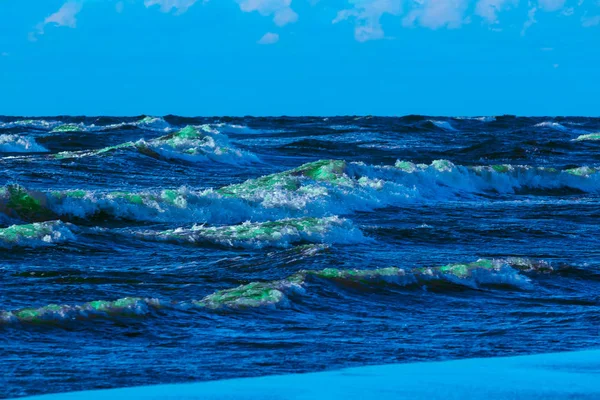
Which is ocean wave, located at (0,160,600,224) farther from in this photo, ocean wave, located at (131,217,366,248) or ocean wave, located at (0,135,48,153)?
ocean wave, located at (0,135,48,153)

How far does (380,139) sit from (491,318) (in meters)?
33.6

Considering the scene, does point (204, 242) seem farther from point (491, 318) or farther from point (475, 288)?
point (491, 318)

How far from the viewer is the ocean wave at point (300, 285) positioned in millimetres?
7293

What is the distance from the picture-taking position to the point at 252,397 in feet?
17.4

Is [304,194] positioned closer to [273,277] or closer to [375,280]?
[273,277]

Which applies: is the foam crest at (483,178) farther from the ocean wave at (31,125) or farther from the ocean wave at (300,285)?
the ocean wave at (31,125)

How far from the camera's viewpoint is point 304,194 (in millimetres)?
17656

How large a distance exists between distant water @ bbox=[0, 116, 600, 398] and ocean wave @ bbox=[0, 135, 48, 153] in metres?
8.55

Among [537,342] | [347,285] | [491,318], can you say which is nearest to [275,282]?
[347,285]

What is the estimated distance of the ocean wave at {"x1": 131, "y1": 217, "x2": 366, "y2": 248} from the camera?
481 inches

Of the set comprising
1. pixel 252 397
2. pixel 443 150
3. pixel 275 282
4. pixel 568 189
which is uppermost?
pixel 443 150

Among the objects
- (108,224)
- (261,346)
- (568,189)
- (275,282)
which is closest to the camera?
(261,346)

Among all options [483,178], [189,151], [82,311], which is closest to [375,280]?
[82,311]

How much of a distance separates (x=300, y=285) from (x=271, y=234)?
368 cm
